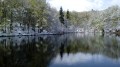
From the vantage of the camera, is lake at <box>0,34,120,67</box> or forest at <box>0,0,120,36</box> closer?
lake at <box>0,34,120,67</box>

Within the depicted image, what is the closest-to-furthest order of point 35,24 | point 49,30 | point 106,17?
point 35,24 < point 49,30 < point 106,17

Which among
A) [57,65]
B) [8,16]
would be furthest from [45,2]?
[57,65]

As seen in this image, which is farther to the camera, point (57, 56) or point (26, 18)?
point (26, 18)

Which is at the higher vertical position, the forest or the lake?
the forest

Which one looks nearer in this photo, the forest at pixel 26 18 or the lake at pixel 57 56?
the lake at pixel 57 56

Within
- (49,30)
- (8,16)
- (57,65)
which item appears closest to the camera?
(57,65)

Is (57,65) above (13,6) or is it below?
below

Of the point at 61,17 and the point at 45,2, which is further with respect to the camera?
the point at 61,17

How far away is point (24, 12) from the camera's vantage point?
3676 inches

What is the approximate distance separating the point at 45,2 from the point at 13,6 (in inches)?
1058

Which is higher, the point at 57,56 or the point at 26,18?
the point at 26,18

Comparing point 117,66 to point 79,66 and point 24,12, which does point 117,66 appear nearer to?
point 79,66

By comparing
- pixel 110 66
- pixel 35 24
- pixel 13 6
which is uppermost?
pixel 13 6

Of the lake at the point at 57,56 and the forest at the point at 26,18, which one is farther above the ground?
the forest at the point at 26,18
